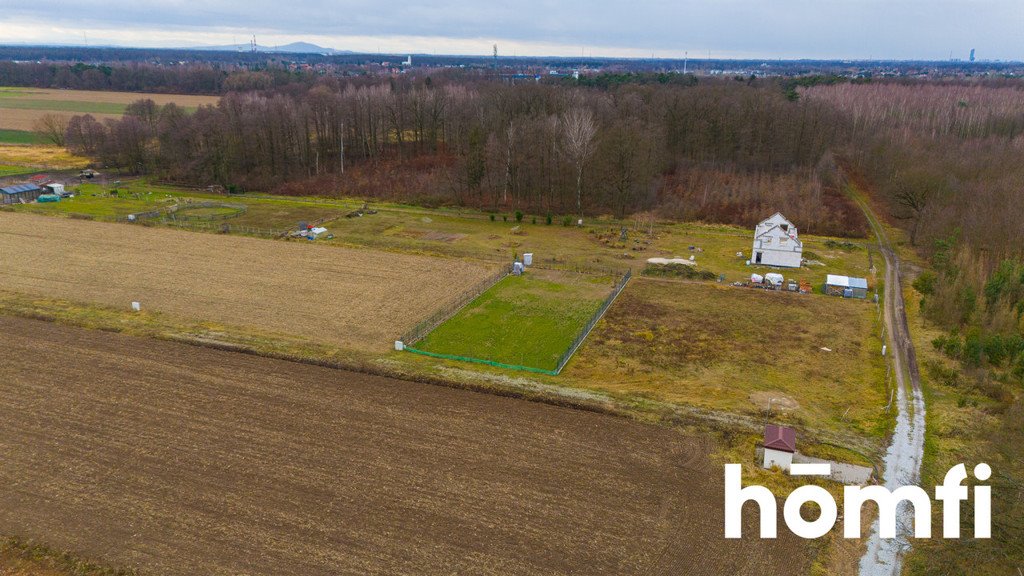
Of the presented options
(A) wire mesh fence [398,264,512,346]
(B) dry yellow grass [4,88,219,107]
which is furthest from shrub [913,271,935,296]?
(B) dry yellow grass [4,88,219,107]

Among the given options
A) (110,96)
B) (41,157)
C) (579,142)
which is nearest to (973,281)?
(579,142)

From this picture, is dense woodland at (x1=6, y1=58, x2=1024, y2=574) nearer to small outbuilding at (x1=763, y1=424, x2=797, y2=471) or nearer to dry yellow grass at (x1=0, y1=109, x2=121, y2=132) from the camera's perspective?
dry yellow grass at (x1=0, y1=109, x2=121, y2=132)

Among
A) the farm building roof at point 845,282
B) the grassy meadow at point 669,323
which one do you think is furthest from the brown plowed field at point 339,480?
the farm building roof at point 845,282

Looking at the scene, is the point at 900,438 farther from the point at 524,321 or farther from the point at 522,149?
the point at 522,149

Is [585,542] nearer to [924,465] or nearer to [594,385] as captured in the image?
[594,385]

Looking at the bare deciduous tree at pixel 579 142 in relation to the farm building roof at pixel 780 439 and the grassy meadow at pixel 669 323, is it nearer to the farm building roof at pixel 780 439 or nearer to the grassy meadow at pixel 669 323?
the grassy meadow at pixel 669 323
